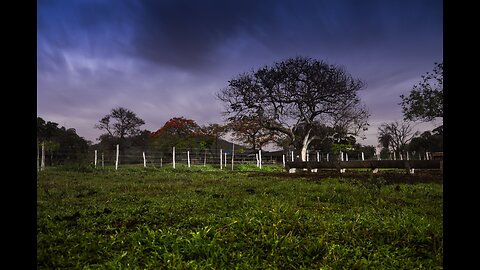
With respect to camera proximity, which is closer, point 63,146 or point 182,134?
point 63,146

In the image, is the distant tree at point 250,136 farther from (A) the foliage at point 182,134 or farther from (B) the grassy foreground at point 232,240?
(B) the grassy foreground at point 232,240

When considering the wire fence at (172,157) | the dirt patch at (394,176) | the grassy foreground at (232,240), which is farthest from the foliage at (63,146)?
the grassy foreground at (232,240)

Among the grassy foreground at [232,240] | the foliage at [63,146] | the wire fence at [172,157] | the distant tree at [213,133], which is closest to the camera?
the grassy foreground at [232,240]

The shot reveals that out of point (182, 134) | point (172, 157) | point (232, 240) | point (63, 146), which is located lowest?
point (232, 240)

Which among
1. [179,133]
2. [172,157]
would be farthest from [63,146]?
[179,133]

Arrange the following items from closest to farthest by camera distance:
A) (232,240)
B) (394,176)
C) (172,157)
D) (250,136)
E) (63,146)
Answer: (232,240)
(394,176)
(63,146)
(172,157)
(250,136)

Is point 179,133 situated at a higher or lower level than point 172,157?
higher

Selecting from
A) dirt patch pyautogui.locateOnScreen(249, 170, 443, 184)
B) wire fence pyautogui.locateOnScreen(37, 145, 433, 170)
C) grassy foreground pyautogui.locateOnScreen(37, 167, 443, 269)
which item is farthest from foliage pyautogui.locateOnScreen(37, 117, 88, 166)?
grassy foreground pyautogui.locateOnScreen(37, 167, 443, 269)

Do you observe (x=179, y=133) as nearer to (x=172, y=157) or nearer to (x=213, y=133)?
(x=213, y=133)

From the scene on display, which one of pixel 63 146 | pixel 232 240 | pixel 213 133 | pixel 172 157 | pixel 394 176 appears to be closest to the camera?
pixel 232 240

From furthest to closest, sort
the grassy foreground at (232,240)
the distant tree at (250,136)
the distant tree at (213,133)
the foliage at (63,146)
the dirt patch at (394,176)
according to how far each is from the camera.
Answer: the distant tree at (213,133) → the distant tree at (250,136) → the foliage at (63,146) → the dirt patch at (394,176) → the grassy foreground at (232,240)

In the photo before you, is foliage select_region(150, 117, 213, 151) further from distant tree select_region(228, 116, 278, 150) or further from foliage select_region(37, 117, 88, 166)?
foliage select_region(37, 117, 88, 166)
